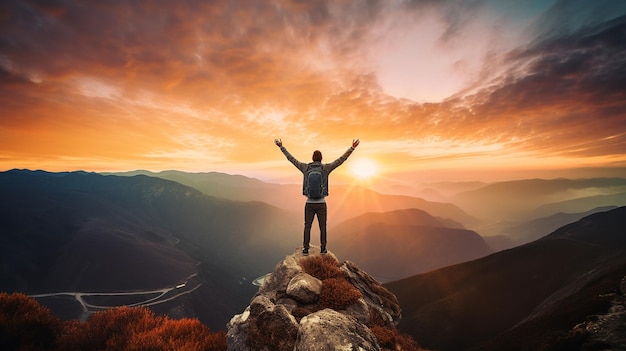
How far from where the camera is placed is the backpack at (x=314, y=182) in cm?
1040

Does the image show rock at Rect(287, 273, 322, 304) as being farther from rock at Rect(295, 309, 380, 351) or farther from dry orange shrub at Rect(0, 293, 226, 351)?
dry orange shrub at Rect(0, 293, 226, 351)

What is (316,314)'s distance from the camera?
19.9 feet

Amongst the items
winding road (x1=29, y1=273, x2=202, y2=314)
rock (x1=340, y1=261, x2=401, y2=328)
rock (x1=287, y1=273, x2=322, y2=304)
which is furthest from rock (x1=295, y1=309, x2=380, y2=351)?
winding road (x1=29, y1=273, x2=202, y2=314)

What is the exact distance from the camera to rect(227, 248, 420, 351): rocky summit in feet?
18.2

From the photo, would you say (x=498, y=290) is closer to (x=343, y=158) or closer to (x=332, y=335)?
(x=343, y=158)

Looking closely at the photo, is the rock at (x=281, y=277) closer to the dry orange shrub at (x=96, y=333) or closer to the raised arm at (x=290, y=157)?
the dry orange shrub at (x=96, y=333)

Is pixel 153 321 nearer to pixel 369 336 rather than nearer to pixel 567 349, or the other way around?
pixel 369 336

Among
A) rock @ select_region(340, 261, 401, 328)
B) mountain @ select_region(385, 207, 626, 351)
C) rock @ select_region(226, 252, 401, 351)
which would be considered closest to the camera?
rock @ select_region(226, 252, 401, 351)

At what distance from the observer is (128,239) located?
16150 cm

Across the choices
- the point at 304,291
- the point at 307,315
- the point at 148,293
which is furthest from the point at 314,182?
the point at 148,293

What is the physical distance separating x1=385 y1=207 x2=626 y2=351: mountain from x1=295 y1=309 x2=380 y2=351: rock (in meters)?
56.3

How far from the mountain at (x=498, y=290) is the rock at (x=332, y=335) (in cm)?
5632

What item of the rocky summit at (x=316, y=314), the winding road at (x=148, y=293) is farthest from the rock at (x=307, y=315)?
the winding road at (x=148, y=293)

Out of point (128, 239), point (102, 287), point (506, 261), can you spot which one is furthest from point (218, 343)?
point (128, 239)
